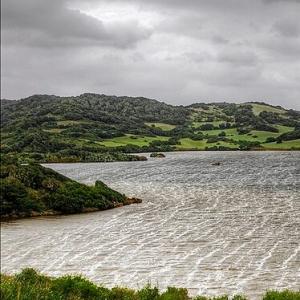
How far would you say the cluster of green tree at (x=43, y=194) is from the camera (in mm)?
52031

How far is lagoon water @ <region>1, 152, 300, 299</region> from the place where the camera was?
27656mm

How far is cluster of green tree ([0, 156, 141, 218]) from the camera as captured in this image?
52031 millimetres

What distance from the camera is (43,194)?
55031mm

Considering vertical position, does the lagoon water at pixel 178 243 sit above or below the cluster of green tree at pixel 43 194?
below

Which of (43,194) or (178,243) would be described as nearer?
(178,243)

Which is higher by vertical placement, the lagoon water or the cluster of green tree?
the cluster of green tree

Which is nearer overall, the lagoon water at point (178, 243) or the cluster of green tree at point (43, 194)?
the lagoon water at point (178, 243)

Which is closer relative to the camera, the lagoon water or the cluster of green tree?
the lagoon water

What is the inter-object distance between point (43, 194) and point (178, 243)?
23577 mm

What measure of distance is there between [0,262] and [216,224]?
63.0 ft

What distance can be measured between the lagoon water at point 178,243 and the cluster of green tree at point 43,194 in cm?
266

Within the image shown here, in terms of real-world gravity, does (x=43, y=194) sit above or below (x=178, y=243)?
above

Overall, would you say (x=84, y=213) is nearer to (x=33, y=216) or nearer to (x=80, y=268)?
(x=33, y=216)

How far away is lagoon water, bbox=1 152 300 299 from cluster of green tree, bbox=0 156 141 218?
105 inches
